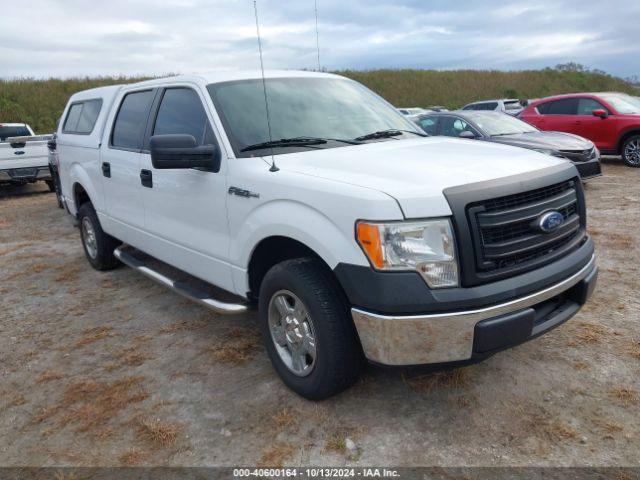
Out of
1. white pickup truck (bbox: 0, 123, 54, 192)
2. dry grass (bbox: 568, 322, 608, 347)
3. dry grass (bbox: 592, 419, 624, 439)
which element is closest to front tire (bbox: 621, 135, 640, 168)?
dry grass (bbox: 568, 322, 608, 347)

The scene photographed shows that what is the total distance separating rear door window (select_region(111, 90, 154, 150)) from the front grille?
3.06 meters

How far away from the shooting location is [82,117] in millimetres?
6055

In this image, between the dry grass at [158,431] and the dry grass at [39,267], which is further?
the dry grass at [39,267]

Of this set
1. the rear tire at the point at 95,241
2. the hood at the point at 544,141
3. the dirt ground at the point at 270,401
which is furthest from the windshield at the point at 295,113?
the hood at the point at 544,141

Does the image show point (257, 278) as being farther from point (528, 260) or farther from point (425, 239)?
point (528, 260)

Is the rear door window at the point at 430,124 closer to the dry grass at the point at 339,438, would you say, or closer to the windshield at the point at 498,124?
the windshield at the point at 498,124

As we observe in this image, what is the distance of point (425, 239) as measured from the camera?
8.24ft

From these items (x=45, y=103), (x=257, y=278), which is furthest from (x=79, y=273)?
(x=45, y=103)

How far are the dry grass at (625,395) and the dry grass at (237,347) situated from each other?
2.27m

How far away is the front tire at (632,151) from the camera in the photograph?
11.3 m

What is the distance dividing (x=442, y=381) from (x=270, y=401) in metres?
1.04

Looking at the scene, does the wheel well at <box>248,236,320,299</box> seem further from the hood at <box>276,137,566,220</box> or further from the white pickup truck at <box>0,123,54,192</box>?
the white pickup truck at <box>0,123,54,192</box>

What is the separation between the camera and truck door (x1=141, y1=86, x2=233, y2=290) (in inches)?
140

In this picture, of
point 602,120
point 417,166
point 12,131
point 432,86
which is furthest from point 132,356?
point 432,86
